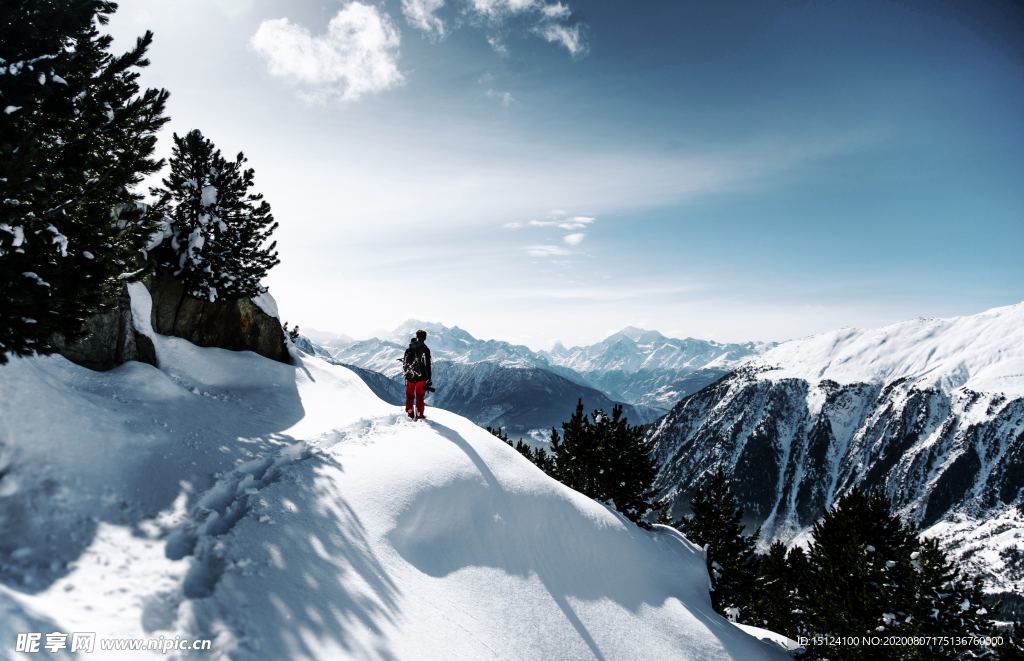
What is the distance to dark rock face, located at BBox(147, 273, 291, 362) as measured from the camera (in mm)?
20547

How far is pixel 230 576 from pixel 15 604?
2.35 metres

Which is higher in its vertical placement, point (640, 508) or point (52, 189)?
point (52, 189)

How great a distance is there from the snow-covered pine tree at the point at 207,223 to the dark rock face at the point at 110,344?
4501mm

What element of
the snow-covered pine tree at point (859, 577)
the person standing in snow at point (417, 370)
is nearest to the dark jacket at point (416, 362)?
the person standing in snow at point (417, 370)

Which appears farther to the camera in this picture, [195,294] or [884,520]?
[884,520]

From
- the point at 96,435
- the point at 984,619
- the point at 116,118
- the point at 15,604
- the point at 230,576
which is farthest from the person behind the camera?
the point at 984,619

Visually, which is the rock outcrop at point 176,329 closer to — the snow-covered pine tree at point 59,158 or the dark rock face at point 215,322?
the dark rock face at point 215,322

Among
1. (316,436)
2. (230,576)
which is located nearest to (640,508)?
(316,436)

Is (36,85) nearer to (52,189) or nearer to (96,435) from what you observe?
(52,189)

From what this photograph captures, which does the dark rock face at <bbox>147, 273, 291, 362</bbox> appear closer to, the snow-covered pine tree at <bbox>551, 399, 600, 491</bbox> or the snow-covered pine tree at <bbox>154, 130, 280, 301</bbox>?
the snow-covered pine tree at <bbox>154, 130, 280, 301</bbox>

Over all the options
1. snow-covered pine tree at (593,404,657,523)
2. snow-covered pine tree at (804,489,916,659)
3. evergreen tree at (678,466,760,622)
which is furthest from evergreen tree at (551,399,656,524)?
snow-covered pine tree at (804,489,916,659)

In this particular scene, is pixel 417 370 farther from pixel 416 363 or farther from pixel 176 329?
pixel 176 329

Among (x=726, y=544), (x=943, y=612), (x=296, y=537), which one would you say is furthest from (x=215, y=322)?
(x=726, y=544)

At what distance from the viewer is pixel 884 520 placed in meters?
28.9
